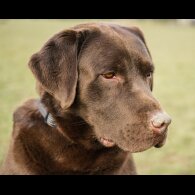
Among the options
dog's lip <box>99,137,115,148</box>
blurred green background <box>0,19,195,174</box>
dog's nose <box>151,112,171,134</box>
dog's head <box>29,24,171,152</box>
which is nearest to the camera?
dog's nose <box>151,112,171,134</box>

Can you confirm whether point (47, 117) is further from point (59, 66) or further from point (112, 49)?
point (112, 49)

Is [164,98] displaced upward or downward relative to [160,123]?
downward

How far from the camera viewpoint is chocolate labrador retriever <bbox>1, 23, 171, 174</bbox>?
3562 millimetres

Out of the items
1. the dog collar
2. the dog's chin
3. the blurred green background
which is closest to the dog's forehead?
the dog collar

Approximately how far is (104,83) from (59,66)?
0.40 m

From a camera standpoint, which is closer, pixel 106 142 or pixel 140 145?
pixel 140 145

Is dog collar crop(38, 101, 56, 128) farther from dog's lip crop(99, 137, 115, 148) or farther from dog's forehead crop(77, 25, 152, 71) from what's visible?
dog's forehead crop(77, 25, 152, 71)

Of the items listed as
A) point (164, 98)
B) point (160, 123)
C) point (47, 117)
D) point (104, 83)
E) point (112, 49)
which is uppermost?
point (112, 49)

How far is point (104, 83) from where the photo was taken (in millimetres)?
3623

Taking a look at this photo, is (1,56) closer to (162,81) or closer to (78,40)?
(162,81)

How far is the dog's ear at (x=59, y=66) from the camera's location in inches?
143

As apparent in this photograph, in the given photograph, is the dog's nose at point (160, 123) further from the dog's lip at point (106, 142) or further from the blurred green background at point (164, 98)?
the blurred green background at point (164, 98)

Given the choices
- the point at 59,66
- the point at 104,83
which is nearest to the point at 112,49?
the point at 104,83
